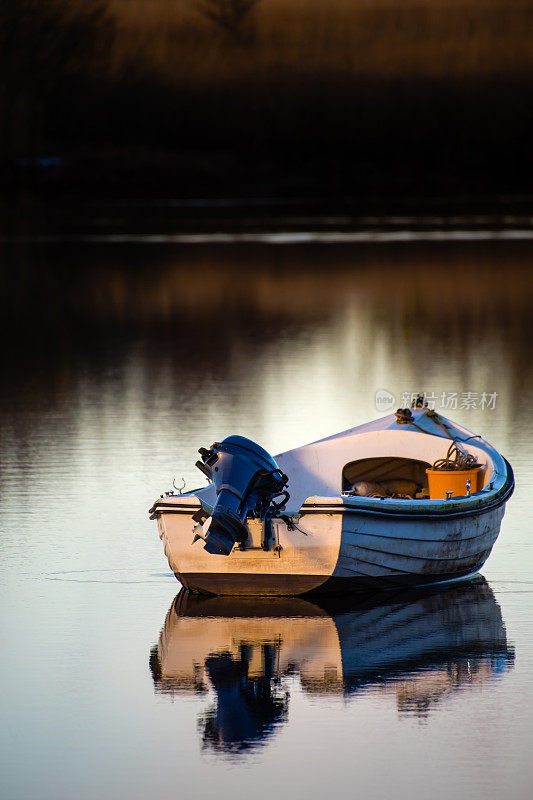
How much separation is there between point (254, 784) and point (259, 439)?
12.1 m

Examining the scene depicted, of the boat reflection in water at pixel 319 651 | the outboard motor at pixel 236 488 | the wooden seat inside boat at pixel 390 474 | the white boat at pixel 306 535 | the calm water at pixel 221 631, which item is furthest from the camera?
the wooden seat inside boat at pixel 390 474

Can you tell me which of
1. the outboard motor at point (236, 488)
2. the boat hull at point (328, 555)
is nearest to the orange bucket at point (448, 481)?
the boat hull at point (328, 555)

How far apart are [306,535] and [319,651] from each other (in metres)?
1.16

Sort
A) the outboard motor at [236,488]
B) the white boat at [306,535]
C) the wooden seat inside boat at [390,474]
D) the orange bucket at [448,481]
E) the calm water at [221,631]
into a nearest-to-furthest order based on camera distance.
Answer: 1. the calm water at [221,631]
2. the outboard motor at [236,488]
3. the white boat at [306,535]
4. the orange bucket at [448,481]
5. the wooden seat inside boat at [390,474]

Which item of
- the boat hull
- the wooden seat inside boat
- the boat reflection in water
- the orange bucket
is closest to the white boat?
the boat hull

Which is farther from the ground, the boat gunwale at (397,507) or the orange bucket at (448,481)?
the orange bucket at (448,481)

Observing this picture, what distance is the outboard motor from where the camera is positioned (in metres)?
12.6

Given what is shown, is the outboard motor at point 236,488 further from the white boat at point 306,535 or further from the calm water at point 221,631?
the calm water at point 221,631

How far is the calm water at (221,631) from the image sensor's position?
9641mm

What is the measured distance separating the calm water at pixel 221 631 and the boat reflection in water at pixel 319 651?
0.08 feet

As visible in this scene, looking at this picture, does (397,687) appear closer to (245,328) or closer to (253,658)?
(253,658)

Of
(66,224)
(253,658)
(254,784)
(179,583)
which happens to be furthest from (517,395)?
(66,224)

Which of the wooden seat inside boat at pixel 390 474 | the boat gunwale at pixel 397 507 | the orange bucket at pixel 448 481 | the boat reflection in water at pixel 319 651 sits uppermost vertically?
the wooden seat inside boat at pixel 390 474

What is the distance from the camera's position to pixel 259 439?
69.7 feet
